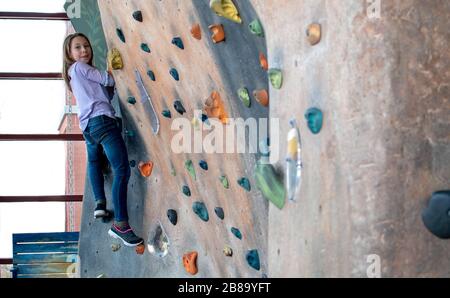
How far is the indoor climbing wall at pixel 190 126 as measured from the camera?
306 cm

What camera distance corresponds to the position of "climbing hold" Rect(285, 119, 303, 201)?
2.45m

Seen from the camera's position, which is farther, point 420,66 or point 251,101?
point 251,101

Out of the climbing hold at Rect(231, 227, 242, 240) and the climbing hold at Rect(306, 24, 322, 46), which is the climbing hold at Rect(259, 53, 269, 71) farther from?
the climbing hold at Rect(231, 227, 242, 240)

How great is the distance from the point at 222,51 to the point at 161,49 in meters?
0.54

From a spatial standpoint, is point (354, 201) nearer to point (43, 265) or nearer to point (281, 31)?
point (281, 31)

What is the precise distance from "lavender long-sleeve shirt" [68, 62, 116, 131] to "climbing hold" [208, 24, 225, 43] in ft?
3.53

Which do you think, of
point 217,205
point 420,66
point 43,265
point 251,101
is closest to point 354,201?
point 420,66

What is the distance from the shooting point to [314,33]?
2328mm

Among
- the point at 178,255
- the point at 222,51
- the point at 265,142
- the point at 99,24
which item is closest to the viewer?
the point at 265,142

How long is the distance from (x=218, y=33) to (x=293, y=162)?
2.41 feet

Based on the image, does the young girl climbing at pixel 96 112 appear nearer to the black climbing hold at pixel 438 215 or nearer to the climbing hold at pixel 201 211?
the climbing hold at pixel 201 211

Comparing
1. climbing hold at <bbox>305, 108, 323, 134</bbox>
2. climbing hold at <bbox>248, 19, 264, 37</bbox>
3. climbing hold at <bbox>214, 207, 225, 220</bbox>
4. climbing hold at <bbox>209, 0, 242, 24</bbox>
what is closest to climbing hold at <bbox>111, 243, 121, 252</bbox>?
climbing hold at <bbox>214, 207, 225, 220</bbox>

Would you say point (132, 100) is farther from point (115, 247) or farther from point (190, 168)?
point (115, 247)

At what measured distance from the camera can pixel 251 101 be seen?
299cm
